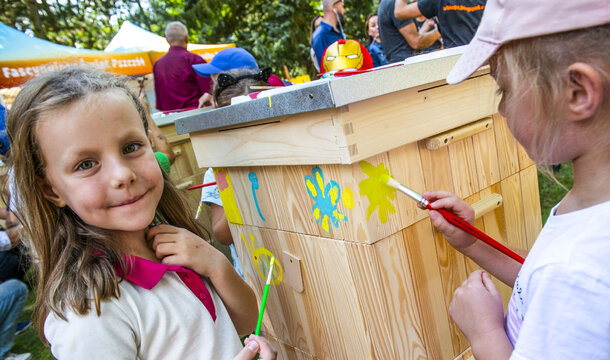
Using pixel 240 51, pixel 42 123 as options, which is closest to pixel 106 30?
pixel 240 51

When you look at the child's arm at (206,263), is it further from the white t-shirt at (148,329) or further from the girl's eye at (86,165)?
the girl's eye at (86,165)

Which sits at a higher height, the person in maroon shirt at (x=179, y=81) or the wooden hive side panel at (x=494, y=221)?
the person in maroon shirt at (x=179, y=81)

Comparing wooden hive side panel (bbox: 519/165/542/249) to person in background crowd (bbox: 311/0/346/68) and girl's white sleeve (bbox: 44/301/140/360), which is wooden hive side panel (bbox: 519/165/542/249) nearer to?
girl's white sleeve (bbox: 44/301/140/360)

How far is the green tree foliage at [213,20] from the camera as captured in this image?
9680 mm

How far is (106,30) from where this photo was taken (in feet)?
41.2

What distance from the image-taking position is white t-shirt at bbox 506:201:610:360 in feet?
1.83

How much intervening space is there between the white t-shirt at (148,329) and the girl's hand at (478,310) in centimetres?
53

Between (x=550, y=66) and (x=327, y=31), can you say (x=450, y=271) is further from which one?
(x=327, y=31)

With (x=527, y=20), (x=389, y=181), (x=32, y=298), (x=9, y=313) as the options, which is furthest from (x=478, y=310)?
(x=32, y=298)

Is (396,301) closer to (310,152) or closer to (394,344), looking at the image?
(394,344)

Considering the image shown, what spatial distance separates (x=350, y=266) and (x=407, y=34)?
2588 millimetres

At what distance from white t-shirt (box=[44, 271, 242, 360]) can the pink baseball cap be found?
0.77 m

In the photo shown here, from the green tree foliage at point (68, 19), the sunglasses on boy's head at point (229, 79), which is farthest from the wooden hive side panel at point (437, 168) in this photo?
the green tree foliage at point (68, 19)

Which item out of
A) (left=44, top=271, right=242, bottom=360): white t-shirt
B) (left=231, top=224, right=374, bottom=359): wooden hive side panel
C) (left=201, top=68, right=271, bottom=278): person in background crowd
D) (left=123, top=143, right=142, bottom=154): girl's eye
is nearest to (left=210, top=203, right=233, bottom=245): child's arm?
(left=201, top=68, right=271, bottom=278): person in background crowd
